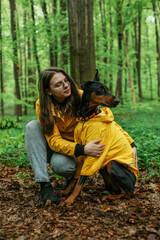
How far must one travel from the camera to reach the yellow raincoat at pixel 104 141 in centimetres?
262

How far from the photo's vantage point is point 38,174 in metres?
2.76

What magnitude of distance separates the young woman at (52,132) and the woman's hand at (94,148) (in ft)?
0.15

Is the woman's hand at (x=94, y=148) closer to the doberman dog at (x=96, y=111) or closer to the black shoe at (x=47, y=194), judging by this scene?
the doberman dog at (x=96, y=111)

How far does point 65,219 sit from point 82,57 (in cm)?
390

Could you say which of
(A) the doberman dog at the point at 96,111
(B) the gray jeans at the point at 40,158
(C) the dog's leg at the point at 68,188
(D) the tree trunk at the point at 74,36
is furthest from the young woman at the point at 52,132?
(D) the tree trunk at the point at 74,36

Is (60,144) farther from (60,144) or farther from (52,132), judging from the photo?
(52,132)

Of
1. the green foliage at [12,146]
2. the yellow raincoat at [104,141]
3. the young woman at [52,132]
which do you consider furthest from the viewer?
the green foliage at [12,146]

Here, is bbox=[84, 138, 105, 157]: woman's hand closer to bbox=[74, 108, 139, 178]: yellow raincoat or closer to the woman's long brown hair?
bbox=[74, 108, 139, 178]: yellow raincoat

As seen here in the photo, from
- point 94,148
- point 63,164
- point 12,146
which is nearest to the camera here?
point 94,148

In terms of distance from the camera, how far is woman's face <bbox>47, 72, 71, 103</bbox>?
2.82 metres

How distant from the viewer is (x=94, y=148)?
8.45 feet

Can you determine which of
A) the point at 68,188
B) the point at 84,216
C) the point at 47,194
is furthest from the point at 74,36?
the point at 84,216

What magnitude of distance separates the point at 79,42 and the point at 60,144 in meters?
3.36

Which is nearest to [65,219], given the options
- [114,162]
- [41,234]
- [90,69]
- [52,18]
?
[41,234]
